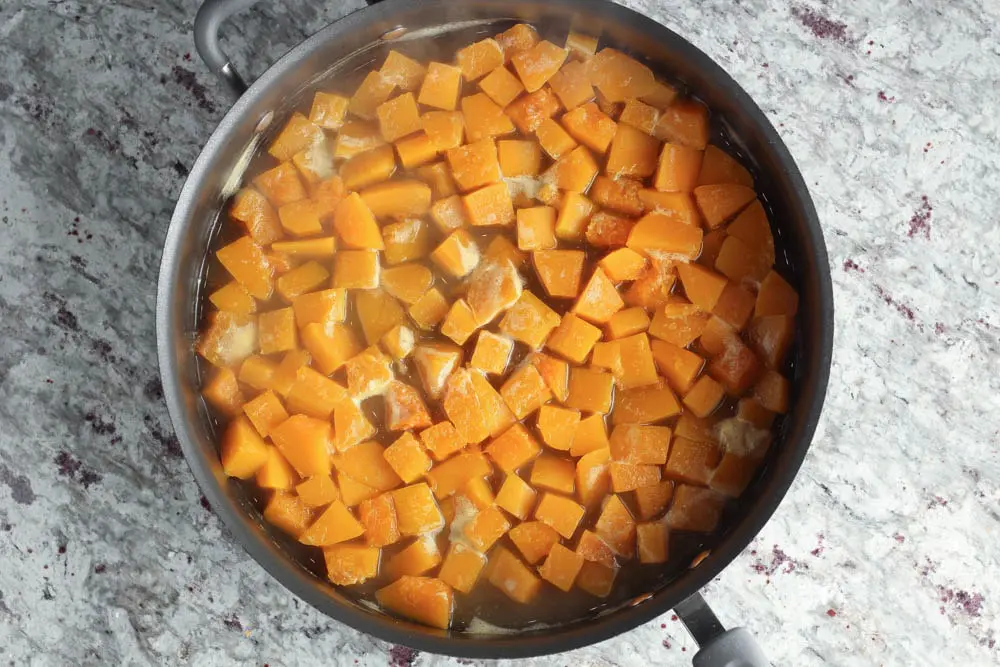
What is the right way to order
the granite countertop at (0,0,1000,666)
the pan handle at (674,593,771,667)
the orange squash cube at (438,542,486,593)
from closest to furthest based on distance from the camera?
the pan handle at (674,593,771,667), the orange squash cube at (438,542,486,593), the granite countertop at (0,0,1000,666)

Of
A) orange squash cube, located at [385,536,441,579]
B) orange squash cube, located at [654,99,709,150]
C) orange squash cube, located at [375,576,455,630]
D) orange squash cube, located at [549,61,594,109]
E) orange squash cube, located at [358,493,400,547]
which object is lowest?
orange squash cube, located at [375,576,455,630]

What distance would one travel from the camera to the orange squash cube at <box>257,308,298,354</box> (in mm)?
1591

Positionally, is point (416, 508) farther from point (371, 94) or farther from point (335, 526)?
point (371, 94)

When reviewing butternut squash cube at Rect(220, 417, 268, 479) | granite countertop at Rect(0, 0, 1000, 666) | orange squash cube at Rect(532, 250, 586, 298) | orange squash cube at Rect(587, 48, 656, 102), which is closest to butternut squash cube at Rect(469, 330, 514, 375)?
orange squash cube at Rect(532, 250, 586, 298)

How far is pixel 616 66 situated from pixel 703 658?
44.7 inches

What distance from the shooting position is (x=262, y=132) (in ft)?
5.60

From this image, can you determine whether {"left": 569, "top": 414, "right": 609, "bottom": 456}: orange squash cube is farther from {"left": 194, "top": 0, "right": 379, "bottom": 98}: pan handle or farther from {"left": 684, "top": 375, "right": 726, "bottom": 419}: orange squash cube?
{"left": 194, "top": 0, "right": 379, "bottom": 98}: pan handle

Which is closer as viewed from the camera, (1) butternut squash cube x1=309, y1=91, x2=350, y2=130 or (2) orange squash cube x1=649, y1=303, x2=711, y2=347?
(2) orange squash cube x1=649, y1=303, x2=711, y2=347

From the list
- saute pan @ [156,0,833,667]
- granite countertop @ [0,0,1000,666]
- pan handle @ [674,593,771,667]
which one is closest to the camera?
pan handle @ [674,593,771,667]

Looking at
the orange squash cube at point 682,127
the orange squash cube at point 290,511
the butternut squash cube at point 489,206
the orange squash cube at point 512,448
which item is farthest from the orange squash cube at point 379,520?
the orange squash cube at point 682,127

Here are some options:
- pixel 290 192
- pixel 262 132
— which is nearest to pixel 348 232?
pixel 290 192

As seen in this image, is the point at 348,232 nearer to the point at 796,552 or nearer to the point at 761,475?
the point at 761,475

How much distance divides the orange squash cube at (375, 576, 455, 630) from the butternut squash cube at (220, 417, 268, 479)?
1.16 ft

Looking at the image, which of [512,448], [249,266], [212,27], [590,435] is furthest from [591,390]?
[212,27]
